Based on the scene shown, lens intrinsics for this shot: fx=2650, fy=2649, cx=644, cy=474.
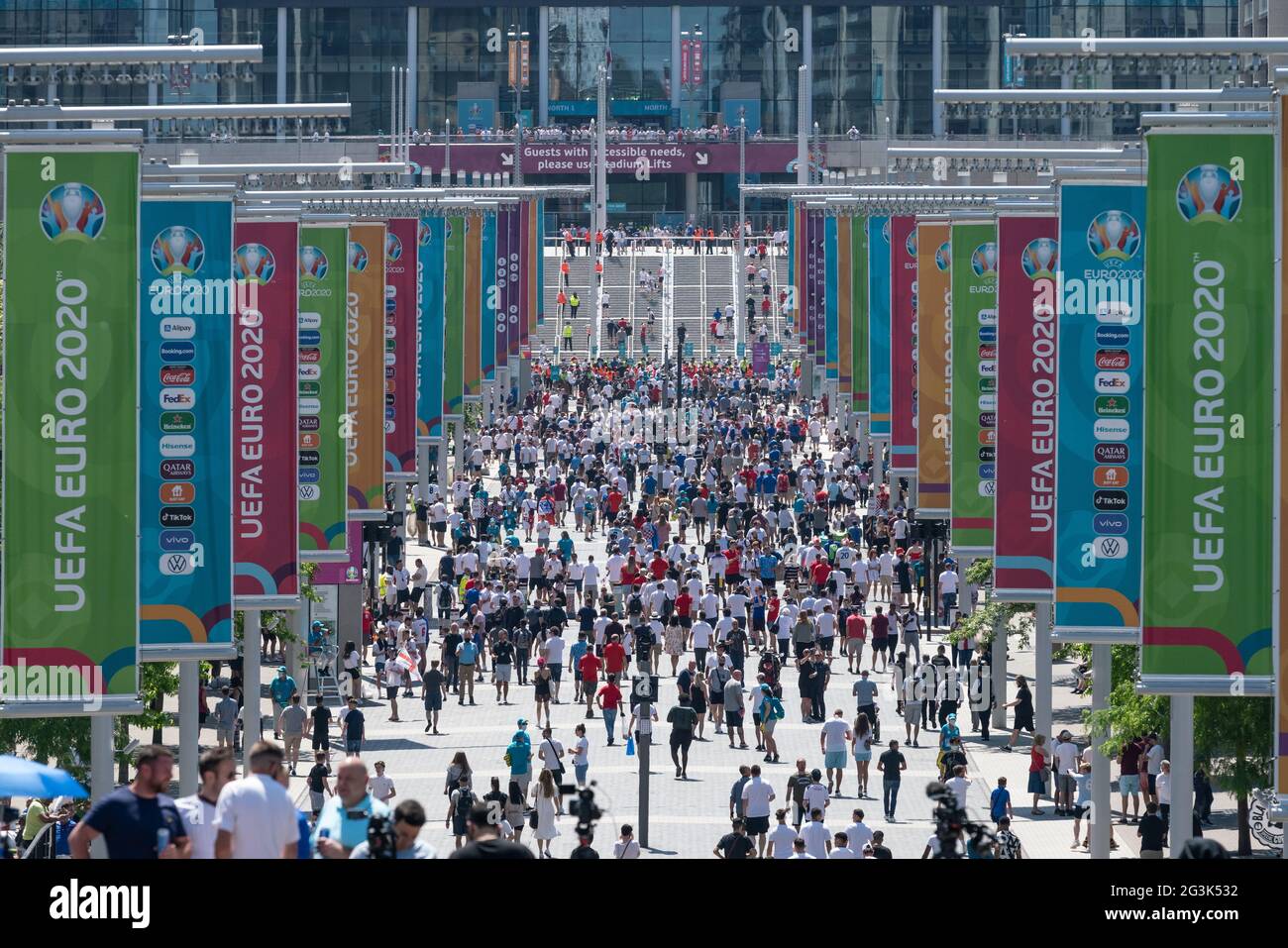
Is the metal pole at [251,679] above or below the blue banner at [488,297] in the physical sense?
below

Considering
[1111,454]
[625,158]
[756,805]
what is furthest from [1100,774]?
[625,158]

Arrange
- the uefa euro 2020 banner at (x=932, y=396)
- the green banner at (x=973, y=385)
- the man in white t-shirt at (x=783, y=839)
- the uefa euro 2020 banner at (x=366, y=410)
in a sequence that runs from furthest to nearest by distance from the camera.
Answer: the uefa euro 2020 banner at (x=932, y=396) → the uefa euro 2020 banner at (x=366, y=410) → the green banner at (x=973, y=385) → the man in white t-shirt at (x=783, y=839)

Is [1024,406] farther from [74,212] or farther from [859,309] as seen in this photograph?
[859,309]

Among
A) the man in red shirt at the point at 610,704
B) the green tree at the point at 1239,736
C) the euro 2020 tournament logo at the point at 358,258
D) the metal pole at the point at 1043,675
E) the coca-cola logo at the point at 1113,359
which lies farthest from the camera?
the euro 2020 tournament logo at the point at 358,258

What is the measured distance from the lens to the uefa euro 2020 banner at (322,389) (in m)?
27.6

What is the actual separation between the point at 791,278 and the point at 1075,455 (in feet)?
198

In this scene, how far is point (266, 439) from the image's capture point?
77.5 feet

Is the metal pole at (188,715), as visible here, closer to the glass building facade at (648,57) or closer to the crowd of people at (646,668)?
the crowd of people at (646,668)

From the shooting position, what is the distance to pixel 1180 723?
65.4ft

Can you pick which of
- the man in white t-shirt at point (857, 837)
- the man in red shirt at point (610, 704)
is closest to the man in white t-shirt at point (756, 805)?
the man in white t-shirt at point (857, 837)

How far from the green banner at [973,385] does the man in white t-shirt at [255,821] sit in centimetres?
1972

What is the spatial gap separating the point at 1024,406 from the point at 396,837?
53.4ft

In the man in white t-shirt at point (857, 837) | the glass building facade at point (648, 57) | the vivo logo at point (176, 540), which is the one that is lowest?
the man in white t-shirt at point (857, 837)

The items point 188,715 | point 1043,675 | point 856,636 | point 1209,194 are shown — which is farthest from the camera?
point 856,636
